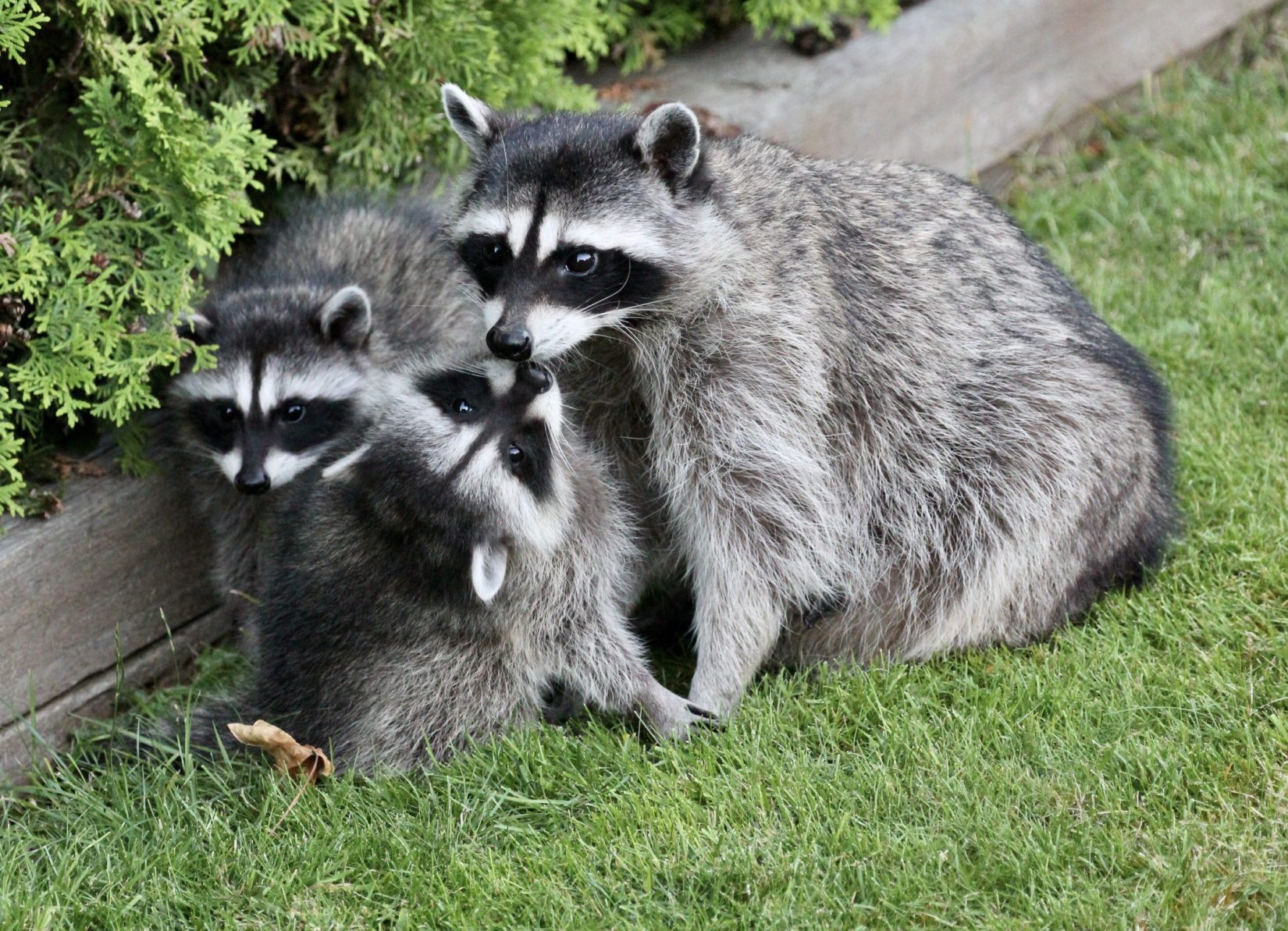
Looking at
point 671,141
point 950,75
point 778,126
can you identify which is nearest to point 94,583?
point 671,141

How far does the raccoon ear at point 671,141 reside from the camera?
3.20 m

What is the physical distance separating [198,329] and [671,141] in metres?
1.48

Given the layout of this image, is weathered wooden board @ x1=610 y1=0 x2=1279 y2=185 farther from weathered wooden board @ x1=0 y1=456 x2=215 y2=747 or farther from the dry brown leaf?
the dry brown leaf

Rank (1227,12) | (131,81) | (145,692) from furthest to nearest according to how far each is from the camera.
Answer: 1. (1227,12)
2. (145,692)
3. (131,81)

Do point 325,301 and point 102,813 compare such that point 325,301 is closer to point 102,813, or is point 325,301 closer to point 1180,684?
point 102,813

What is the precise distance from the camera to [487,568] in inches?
123

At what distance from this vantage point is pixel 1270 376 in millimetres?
4266

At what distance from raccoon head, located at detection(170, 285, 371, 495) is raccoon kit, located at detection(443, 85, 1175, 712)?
2.20 ft

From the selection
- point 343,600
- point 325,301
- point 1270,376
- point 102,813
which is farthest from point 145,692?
point 1270,376

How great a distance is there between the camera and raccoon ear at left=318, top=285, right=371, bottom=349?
3936mm

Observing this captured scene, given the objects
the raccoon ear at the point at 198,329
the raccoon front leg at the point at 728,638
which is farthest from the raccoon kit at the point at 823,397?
the raccoon ear at the point at 198,329

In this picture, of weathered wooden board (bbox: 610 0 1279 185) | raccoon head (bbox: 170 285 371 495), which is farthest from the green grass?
weathered wooden board (bbox: 610 0 1279 185)

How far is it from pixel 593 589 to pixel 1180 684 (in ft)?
4.45

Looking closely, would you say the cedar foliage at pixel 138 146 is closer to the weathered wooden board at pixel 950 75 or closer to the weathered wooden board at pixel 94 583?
the weathered wooden board at pixel 94 583
